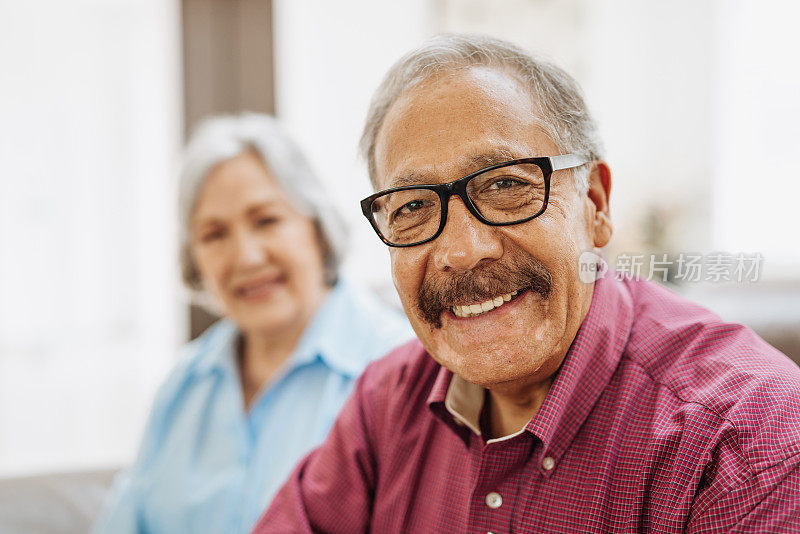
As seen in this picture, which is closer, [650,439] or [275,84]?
[650,439]

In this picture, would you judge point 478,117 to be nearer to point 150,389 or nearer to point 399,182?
point 399,182

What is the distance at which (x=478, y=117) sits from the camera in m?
0.92

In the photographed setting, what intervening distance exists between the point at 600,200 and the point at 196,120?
2580mm

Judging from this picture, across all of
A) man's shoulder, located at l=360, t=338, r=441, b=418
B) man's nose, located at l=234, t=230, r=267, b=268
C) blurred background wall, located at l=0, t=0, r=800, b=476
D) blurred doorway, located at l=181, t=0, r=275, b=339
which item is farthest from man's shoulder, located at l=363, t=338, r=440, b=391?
blurred doorway, located at l=181, t=0, r=275, b=339

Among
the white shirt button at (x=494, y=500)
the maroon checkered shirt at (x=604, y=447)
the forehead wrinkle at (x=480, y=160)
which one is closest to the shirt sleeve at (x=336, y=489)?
the maroon checkered shirt at (x=604, y=447)

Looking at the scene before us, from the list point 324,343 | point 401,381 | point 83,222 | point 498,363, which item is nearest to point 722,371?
point 498,363

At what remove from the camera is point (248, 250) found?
1.85 meters

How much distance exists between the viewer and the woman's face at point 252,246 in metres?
1.87

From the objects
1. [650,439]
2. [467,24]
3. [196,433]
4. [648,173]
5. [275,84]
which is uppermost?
[467,24]

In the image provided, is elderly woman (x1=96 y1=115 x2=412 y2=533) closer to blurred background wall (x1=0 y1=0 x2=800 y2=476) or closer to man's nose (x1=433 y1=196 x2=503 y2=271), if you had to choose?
man's nose (x1=433 y1=196 x2=503 y2=271)

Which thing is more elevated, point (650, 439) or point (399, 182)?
point (399, 182)

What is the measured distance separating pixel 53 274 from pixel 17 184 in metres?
0.42

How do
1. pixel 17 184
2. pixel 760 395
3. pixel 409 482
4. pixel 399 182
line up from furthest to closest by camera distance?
pixel 17 184, pixel 409 482, pixel 399 182, pixel 760 395

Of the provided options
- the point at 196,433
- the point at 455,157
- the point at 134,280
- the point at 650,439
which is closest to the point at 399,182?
the point at 455,157
